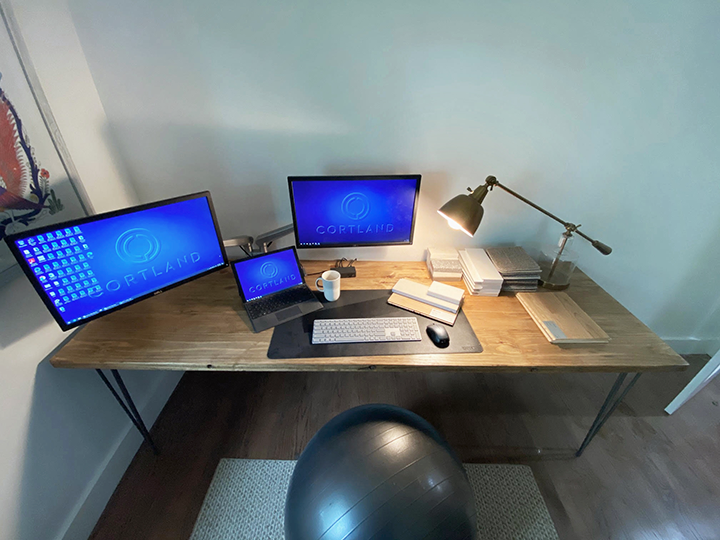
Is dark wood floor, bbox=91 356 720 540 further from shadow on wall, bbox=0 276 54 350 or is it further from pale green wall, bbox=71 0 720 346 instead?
pale green wall, bbox=71 0 720 346

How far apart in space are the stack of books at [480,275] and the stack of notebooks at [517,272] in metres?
0.04

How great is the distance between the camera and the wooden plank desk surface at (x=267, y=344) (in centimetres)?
107

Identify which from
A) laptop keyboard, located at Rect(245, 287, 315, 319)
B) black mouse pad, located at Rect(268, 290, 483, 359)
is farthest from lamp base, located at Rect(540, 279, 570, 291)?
laptop keyboard, located at Rect(245, 287, 315, 319)

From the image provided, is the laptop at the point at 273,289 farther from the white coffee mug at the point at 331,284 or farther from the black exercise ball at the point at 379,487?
the black exercise ball at the point at 379,487

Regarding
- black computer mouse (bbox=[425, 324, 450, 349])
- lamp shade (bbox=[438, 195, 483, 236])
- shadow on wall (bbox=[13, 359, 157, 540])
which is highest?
lamp shade (bbox=[438, 195, 483, 236])

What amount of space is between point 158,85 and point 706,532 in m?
3.01

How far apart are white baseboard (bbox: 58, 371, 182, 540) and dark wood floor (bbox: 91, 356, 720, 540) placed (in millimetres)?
35

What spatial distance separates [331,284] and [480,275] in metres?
0.69

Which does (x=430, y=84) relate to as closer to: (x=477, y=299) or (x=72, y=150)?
(x=477, y=299)

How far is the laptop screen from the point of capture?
4.25 ft

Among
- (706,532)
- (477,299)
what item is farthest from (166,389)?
(706,532)

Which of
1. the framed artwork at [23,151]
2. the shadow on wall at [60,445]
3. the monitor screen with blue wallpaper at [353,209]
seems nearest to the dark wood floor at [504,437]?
the shadow on wall at [60,445]

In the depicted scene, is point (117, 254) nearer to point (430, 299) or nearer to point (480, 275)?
point (430, 299)

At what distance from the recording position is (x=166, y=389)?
→ 69.1 inches
